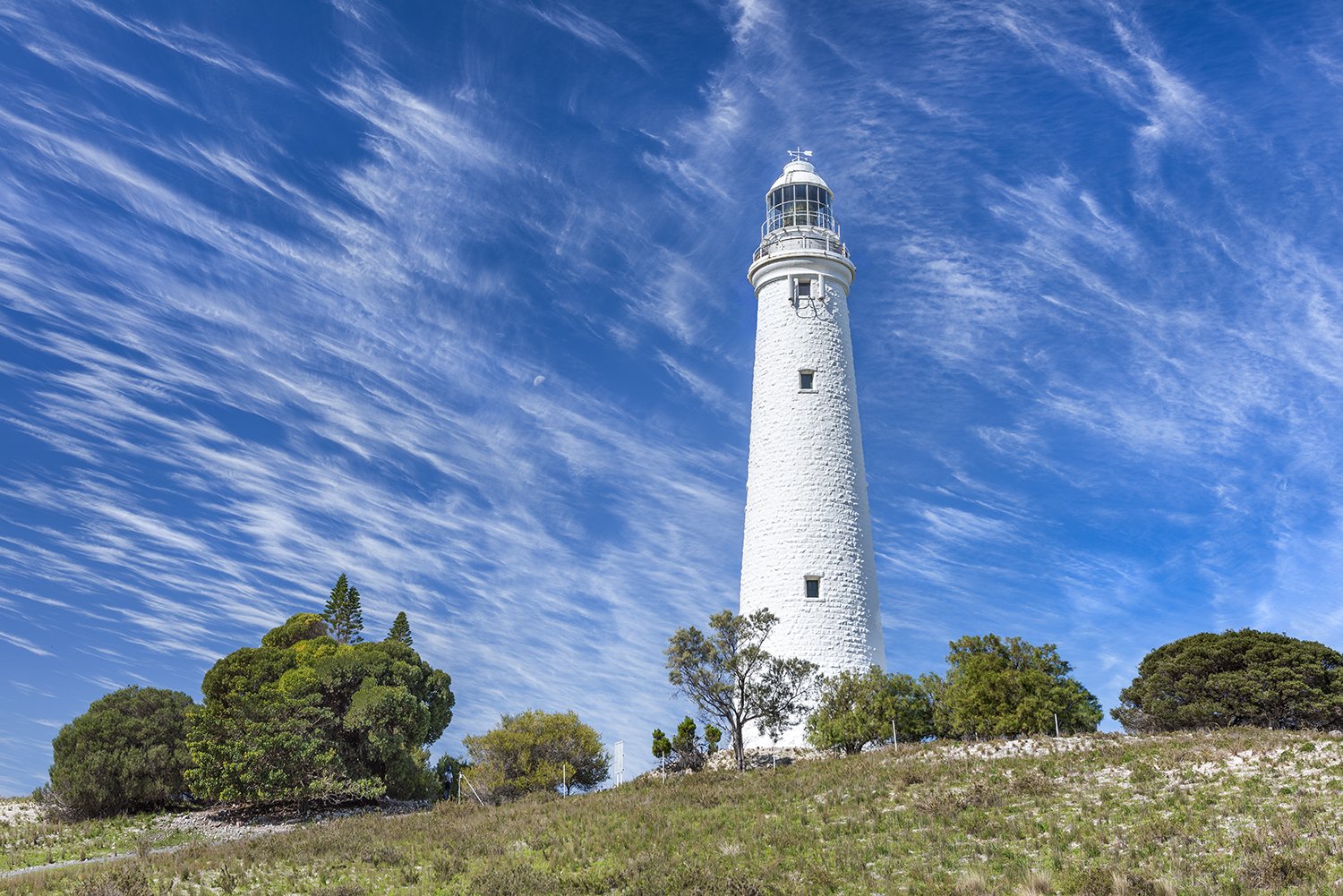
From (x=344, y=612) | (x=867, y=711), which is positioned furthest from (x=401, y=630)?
(x=867, y=711)

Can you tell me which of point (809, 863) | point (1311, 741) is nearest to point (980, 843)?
point (809, 863)

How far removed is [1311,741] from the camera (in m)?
22.3

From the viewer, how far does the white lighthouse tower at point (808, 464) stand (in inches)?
1296

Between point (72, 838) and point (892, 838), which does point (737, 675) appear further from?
point (72, 838)

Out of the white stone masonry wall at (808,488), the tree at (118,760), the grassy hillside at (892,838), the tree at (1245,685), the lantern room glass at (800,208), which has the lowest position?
the grassy hillside at (892,838)

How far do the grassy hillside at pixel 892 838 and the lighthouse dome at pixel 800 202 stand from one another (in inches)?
828

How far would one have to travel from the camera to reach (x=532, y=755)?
35312 mm

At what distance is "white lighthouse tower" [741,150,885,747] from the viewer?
108 ft

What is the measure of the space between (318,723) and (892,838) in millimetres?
21526

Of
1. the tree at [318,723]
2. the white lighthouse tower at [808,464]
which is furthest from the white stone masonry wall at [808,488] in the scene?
the tree at [318,723]

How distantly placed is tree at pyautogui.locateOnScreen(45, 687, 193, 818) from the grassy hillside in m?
11.8

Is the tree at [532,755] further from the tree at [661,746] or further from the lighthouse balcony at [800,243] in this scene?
the lighthouse balcony at [800,243]

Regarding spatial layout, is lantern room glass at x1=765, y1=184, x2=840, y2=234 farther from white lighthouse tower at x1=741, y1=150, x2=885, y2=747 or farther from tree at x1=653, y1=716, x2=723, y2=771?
tree at x1=653, y1=716, x2=723, y2=771

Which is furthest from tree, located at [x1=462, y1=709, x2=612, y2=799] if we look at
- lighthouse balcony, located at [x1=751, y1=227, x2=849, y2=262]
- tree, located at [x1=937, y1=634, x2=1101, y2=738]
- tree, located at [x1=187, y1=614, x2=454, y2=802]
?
lighthouse balcony, located at [x1=751, y1=227, x2=849, y2=262]
